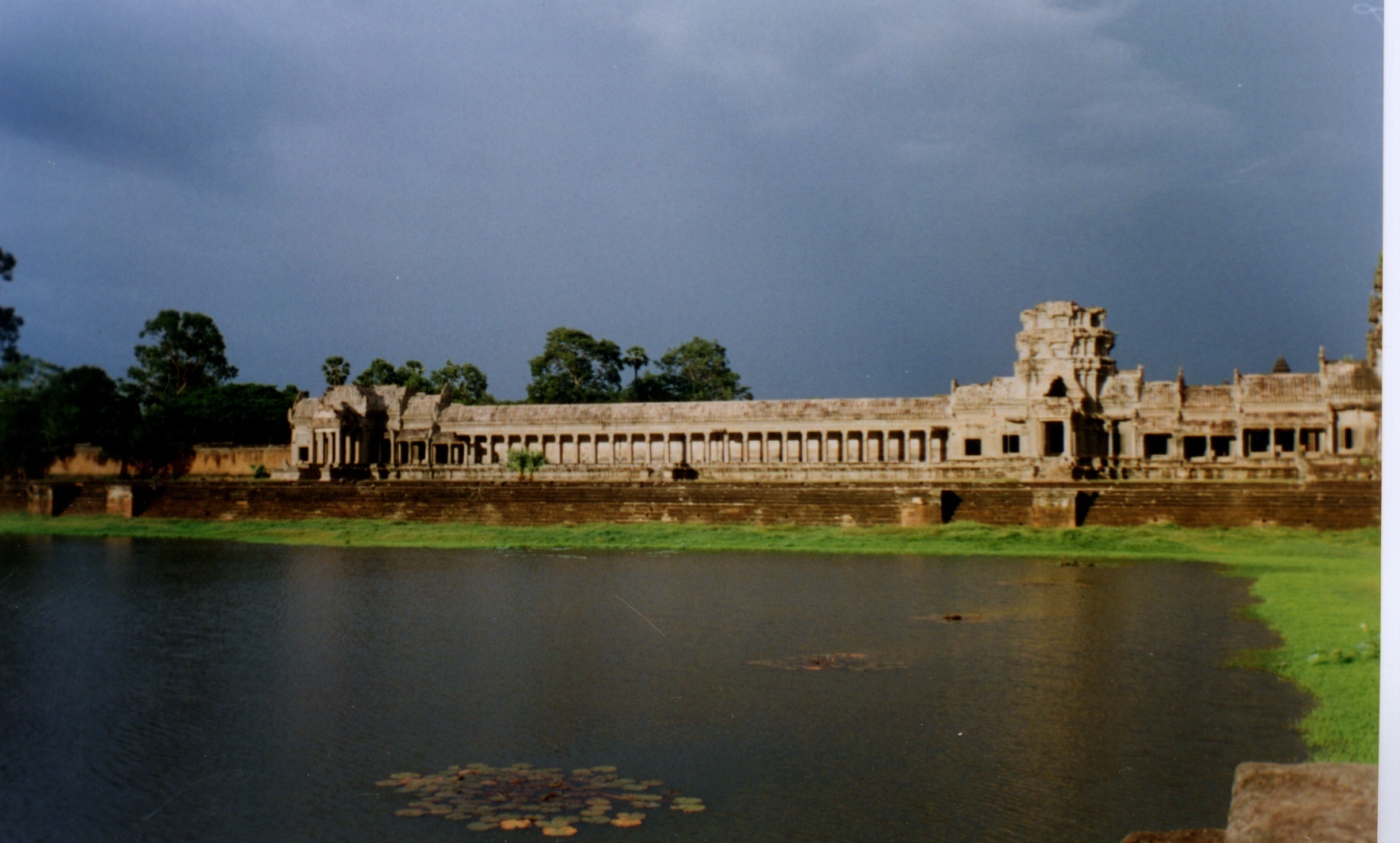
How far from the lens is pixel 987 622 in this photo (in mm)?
14469

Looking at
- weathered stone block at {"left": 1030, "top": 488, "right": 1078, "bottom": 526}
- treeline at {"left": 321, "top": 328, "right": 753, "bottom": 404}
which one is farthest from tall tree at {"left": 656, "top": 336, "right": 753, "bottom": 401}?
weathered stone block at {"left": 1030, "top": 488, "right": 1078, "bottom": 526}

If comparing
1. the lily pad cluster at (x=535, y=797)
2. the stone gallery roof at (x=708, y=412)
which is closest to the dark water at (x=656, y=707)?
the lily pad cluster at (x=535, y=797)

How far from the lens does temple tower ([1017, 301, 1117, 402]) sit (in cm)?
3919

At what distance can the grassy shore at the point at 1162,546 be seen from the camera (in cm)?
1048

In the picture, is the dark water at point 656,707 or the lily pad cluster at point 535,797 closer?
the lily pad cluster at point 535,797

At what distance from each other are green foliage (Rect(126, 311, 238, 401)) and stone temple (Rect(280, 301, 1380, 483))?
28.8 feet

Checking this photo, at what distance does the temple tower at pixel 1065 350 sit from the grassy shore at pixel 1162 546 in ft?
42.7

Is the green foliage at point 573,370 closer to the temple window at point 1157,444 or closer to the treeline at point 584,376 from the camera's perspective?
the treeline at point 584,376

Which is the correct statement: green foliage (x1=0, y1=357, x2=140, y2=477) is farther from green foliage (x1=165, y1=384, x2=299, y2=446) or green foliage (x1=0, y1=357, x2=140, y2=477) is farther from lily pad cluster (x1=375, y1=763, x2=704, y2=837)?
lily pad cluster (x1=375, y1=763, x2=704, y2=837)

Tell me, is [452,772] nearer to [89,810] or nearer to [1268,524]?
[89,810]

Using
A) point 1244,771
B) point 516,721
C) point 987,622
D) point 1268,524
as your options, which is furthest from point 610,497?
point 1244,771

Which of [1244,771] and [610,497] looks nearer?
[1244,771]

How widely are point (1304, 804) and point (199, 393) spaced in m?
56.8

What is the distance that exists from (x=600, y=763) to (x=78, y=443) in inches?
1714
